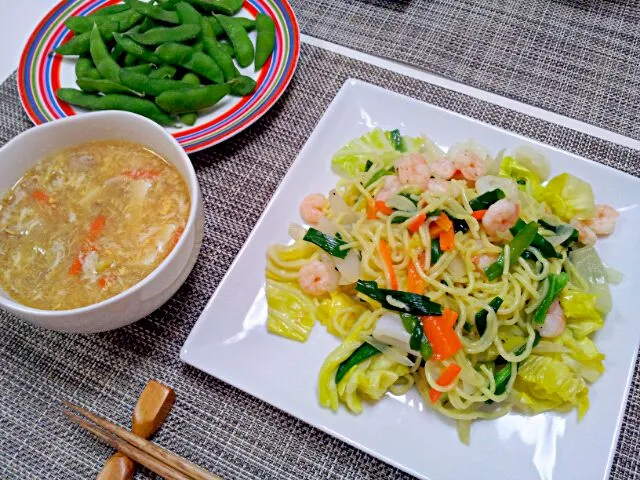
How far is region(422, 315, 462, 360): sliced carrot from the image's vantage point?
1.55 m

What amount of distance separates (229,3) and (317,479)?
190 centimetres

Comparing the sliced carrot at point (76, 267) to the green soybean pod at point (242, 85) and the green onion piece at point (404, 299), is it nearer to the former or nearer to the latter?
the green onion piece at point (404, 299)

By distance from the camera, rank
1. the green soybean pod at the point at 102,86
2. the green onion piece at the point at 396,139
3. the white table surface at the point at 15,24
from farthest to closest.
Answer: the white table surface at the point at 15,24 < the green soybean pod at the point at 102,86 < the green onion piece at the point at 396,139

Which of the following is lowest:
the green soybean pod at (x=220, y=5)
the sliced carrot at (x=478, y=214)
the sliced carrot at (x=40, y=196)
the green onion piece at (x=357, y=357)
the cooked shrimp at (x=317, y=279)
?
the green onion piece at (x=357, y=357)

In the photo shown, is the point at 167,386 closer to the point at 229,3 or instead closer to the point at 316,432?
the point at 316,432

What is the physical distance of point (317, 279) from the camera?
5.70 feet

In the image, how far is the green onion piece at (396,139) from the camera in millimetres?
2023

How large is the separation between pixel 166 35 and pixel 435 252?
137 cm

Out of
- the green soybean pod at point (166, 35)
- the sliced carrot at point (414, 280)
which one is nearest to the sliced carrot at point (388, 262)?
the sliced carrot at point (414, 280)

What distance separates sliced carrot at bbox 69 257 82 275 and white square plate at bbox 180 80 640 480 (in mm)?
367

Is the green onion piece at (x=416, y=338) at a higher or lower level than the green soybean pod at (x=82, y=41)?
lower

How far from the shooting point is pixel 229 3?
2.38 m

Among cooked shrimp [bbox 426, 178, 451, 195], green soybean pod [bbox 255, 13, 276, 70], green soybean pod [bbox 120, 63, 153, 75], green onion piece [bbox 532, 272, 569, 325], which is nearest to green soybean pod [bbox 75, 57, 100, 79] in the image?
green soybean pod [bbox 120, 63, 153, 75]

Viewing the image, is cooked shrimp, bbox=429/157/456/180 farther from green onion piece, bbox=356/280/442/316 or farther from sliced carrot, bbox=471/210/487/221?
green onion piece, bbox=356/280/442/316
